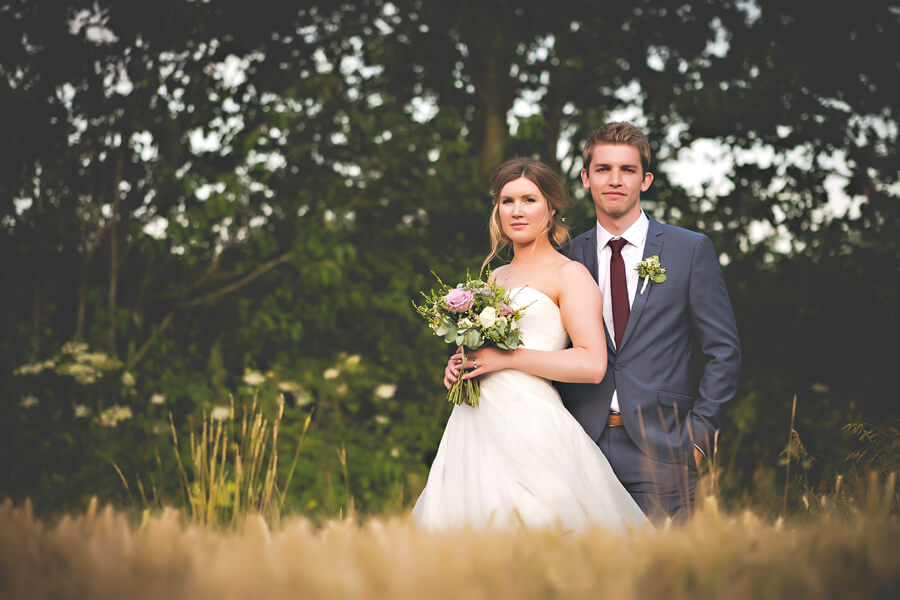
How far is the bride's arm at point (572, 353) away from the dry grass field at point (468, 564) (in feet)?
2.99

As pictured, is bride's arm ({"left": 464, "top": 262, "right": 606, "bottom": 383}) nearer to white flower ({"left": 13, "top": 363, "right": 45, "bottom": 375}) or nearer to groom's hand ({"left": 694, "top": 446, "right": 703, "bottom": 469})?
groom's hand ({"left": 694, "top": 446, "right": 703, "bottom": 469})

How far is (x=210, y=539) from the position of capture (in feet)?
8.12

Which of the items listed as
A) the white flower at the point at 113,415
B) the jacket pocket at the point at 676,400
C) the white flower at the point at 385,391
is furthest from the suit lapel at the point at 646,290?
the white flower at the point at 113,415

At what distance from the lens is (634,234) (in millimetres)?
3727

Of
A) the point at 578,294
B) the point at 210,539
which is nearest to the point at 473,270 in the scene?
the point at 578,294

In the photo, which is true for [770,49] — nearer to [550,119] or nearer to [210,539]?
[550,119]

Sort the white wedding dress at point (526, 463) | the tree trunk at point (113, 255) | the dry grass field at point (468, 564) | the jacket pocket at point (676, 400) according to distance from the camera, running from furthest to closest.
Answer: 1. the tree trunk at point (113, 255)
2. the jacket pocket at point (676, 400)
3. the white wedding dress at point (526, 463)
4. the dry grass field at point (468, 564)

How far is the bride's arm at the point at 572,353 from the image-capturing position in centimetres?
331

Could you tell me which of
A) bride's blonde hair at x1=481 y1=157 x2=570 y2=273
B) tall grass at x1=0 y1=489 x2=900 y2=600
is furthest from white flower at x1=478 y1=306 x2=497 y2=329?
tall grass at x1=0 y1=489 x2=900 y2=600

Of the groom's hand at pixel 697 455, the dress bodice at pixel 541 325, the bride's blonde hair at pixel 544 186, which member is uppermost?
the bride's blonde hair at pixel 544 186

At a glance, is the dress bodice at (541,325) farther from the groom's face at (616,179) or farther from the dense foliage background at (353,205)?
the dense foliage background at (353,205)

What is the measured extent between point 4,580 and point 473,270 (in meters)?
5.48

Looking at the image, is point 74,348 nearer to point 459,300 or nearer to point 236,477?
point 236,477

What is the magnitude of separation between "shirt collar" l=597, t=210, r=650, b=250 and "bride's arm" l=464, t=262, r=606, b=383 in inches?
15.0
